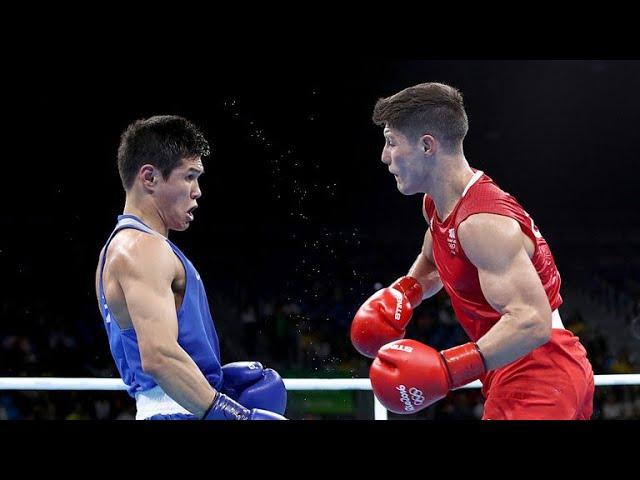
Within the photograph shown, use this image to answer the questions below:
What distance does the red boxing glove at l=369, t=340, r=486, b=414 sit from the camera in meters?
2.12

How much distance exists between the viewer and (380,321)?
2688mm

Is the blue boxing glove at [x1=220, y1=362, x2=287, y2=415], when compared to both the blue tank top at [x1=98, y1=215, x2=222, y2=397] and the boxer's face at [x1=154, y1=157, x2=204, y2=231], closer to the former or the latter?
the blue tank top at [x1=98, y1=215, x2=222, y2=397]

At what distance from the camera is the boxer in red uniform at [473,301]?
2121 millimetres

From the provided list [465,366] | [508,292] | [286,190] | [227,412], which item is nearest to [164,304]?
[227,412]

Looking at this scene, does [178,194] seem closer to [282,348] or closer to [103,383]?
[103,383]

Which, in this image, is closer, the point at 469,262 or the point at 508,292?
the point at 508,292

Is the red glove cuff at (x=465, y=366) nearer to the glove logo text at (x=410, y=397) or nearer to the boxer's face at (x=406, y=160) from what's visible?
the glove logo text at (x=410, y=397)

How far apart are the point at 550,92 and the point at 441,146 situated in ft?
29.2

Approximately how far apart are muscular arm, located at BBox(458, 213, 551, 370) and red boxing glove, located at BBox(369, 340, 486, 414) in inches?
2.0

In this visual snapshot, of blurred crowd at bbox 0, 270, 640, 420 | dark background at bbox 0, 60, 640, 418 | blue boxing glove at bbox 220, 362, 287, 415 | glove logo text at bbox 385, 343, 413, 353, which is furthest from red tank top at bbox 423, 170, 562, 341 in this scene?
dark background at bbox 0, 60, 640, 418

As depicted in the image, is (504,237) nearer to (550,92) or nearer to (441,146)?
(441,146)

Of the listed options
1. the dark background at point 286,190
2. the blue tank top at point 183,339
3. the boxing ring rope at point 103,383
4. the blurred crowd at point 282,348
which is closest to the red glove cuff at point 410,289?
the boxing ring rope at point 103,383

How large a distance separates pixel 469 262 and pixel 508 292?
0.76 feet

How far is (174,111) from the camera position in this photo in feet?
28.0
